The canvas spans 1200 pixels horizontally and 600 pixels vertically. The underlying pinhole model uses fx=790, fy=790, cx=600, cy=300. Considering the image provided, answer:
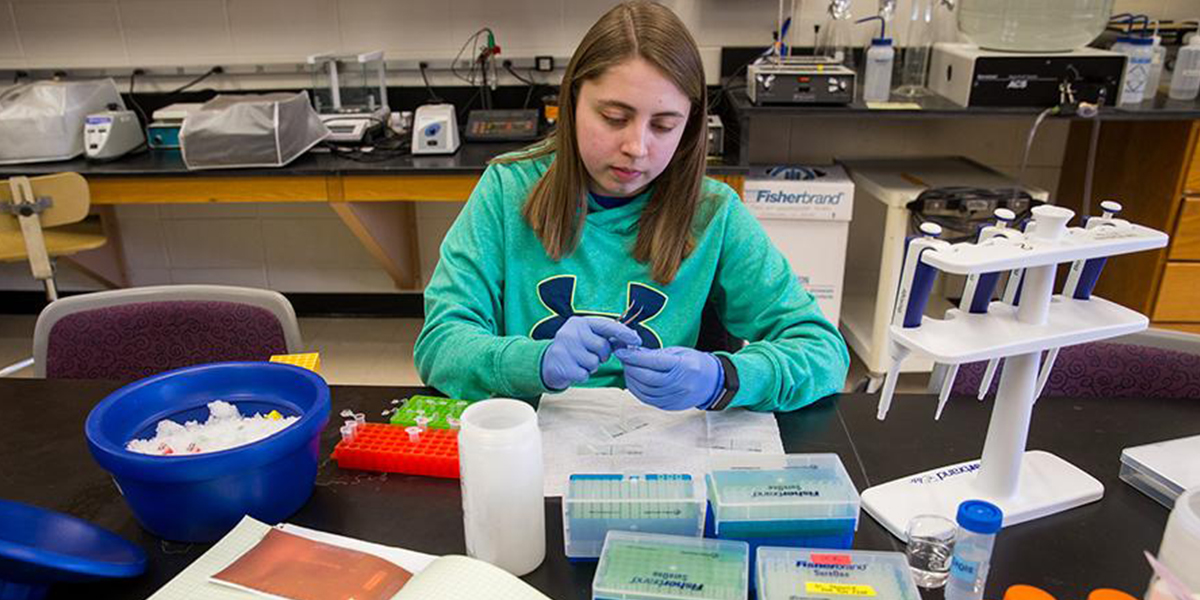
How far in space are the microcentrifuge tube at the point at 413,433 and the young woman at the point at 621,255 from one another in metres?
0.12

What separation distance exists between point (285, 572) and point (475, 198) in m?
0.67

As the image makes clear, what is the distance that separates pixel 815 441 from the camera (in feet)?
3.06

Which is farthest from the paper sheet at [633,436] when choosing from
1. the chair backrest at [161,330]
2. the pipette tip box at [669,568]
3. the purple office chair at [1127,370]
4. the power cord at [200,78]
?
the power cord at [200,78]

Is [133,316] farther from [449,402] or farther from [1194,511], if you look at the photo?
[1194,511]

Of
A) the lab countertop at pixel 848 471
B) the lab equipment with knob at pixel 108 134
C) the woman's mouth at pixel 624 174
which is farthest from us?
the lab equipment with knob at pixel 108 134

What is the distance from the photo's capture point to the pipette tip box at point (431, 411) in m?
0.94

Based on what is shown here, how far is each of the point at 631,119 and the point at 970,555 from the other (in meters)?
0.67

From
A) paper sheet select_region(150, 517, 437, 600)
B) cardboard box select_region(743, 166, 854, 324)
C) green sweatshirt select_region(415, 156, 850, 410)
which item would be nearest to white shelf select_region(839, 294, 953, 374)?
cardboard box select_region(743, 166, 854, 324)

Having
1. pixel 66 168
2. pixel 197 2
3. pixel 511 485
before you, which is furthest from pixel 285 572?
pixel 197 2

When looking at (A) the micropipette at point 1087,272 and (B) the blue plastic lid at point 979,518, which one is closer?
(B) the blue plastic lid at point 979,518

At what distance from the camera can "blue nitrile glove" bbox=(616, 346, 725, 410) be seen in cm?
91

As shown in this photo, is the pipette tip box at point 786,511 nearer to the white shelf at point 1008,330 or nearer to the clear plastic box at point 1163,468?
the white shelf at point 1008,330

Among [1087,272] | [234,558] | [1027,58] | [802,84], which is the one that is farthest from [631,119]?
[1027,58]

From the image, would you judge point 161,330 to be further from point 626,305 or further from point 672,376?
point 672,376
